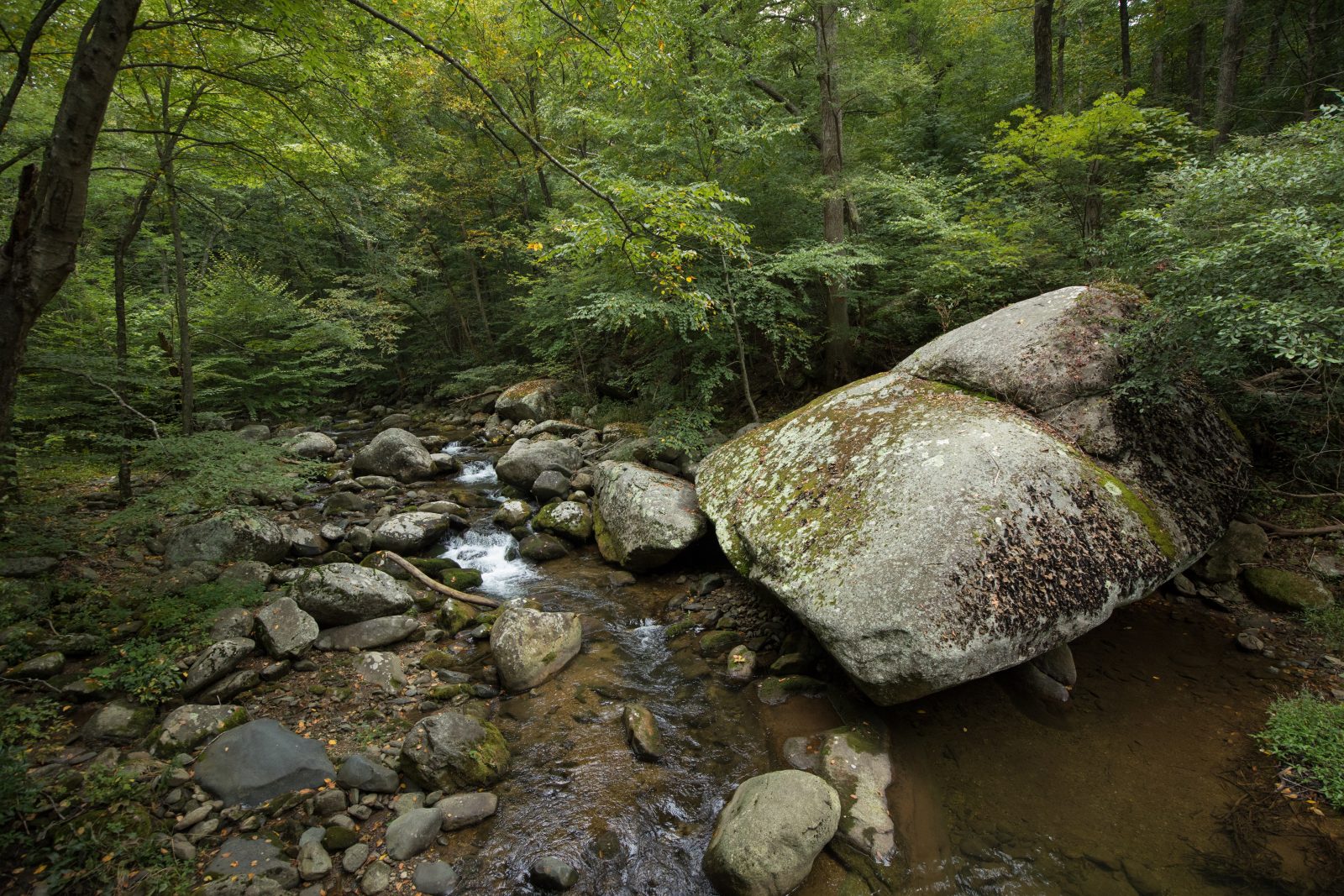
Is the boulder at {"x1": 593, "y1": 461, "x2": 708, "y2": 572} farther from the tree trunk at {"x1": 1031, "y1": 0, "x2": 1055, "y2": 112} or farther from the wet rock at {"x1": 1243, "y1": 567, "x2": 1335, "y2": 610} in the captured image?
the tree trunk at {"x1": 1031, "y1": 0, "x2": 1055, "y2": 112}

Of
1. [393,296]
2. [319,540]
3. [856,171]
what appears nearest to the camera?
[319,540]

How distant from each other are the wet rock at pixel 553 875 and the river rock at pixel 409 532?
5444 millimetres

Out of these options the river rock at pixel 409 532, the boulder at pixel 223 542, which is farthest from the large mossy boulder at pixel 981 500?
the boulder at pixel 223 542

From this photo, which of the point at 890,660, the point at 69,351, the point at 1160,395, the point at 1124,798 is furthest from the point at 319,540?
the point at 1160,395

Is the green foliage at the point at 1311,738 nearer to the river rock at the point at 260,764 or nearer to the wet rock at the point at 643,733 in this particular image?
the wet rock at the point at 643,733

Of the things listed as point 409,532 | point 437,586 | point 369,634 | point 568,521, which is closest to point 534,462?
point 568,521

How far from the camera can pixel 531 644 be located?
17.9 feet

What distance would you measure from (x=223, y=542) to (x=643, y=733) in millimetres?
5795

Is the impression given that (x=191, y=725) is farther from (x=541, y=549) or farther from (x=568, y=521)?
(x=568, y=521)

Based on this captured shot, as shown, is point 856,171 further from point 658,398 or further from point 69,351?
point 69,351

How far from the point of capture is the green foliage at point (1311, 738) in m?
3.53

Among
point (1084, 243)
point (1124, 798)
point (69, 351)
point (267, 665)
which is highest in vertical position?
point (69, 351)

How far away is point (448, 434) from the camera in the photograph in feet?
51.5

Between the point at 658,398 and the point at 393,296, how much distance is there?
40.3 feet
